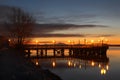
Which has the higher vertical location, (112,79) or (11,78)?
(11,78)

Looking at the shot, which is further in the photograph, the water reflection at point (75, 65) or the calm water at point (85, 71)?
the water reflection at point (75, 65)

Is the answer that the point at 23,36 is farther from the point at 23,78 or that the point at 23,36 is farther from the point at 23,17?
the point at 23,78

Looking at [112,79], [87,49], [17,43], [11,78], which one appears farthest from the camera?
[87,49]

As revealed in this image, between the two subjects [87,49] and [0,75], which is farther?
[87,49]

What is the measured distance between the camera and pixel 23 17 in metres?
68.8

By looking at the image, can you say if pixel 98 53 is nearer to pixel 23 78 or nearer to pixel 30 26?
pixel 30 26

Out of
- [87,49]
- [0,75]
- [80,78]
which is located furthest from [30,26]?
[0,75]

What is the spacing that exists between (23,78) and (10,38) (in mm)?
52836

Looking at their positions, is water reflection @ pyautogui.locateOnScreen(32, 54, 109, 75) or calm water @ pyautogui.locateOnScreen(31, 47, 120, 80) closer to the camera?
calm water @ pyautogui.locateOnScreen(31, 47, 120, 80)

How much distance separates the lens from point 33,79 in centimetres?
1889

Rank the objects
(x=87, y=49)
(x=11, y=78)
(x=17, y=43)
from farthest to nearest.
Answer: (x=87, y=49) < (x=17, y=43) < (x=11, y=78)

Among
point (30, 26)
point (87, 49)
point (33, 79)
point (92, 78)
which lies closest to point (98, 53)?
point (87, 49)

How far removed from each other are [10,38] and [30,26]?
644 centimetres

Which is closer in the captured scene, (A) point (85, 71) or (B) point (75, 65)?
(A) point (85, 71)
